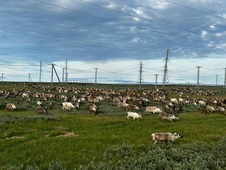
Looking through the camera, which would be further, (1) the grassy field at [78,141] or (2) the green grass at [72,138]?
Answer: (2) the green grass at [72,138]

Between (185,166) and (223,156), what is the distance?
123 inches

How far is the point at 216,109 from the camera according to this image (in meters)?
39.4

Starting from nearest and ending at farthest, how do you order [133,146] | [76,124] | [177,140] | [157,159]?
[157,159]
[133,146]
[177,140]
[76,124]

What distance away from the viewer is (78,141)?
1844cm

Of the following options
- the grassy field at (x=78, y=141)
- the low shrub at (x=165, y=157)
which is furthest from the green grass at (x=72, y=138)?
the low shrub at (x=165, y=157)

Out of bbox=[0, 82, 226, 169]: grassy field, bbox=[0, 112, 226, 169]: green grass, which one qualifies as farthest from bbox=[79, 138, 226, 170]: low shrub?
bbox=[0, 112, 226, 169]: green grass

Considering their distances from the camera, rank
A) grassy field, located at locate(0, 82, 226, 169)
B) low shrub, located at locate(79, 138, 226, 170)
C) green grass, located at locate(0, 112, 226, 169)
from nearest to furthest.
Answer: low shrub, located at locate(79, 138, 226, 170) < grassy field, located at locate(0, 82, 226, 169) < green grass, located at locate(0, 112, 226, 169)

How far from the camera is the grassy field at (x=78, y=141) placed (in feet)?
49.2

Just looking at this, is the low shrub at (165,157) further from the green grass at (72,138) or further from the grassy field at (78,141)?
the green grass at (72,138)

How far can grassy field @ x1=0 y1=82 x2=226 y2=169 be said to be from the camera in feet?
49.2

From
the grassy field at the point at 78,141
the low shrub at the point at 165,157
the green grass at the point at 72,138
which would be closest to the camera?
the low shrub at the point at 165,157

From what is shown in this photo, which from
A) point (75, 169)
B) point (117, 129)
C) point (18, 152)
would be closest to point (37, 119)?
point (117, 129)

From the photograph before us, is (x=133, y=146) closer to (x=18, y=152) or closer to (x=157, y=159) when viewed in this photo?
(x=157, y=159)

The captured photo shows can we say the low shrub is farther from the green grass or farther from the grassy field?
the green grass
